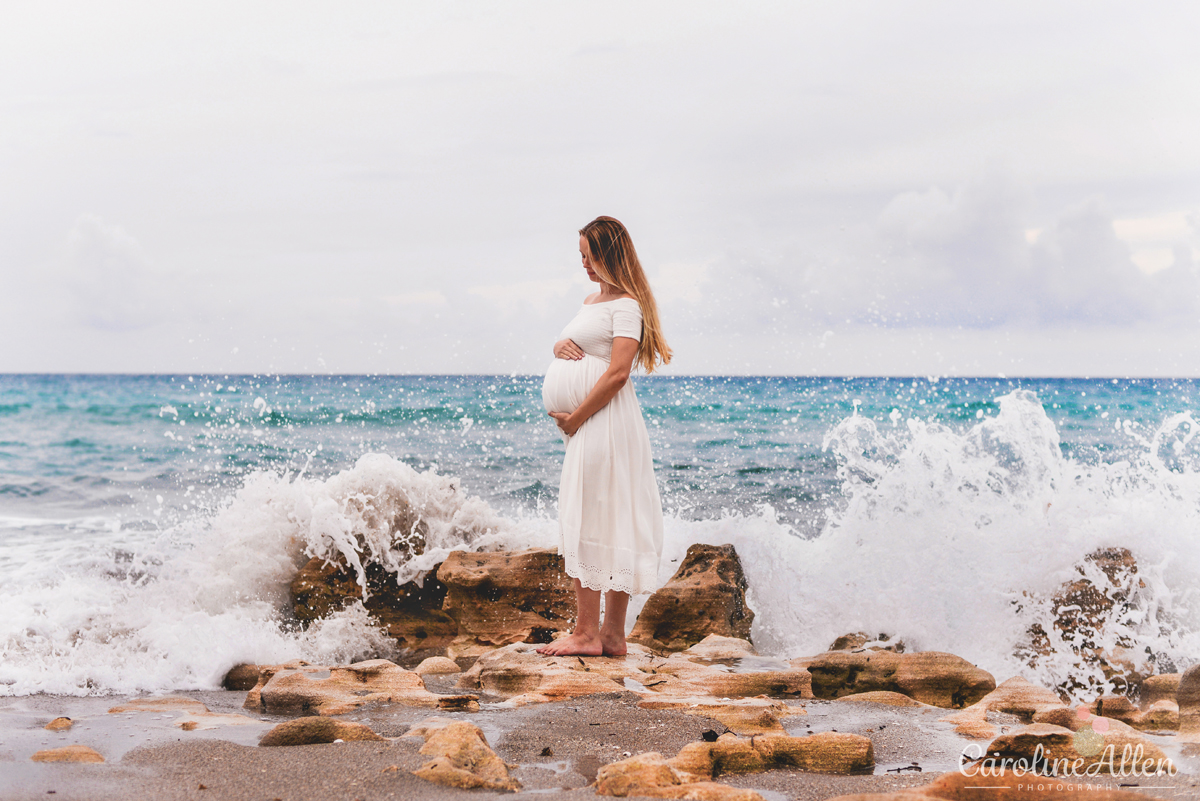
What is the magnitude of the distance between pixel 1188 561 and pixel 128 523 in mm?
11238

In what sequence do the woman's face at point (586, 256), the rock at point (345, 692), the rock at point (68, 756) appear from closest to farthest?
the rock at point (68, 756) → the rock at point (345, 692) → the woman's face at point (586, 256)

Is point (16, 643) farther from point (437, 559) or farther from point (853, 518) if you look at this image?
point (853, 518)

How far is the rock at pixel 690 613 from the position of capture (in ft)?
18.3

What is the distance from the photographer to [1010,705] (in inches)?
157

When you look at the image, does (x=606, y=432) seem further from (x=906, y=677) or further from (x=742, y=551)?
(x=742, y=551)

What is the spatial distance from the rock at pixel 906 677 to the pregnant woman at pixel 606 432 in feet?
3.94

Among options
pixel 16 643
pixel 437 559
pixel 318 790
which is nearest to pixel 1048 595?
pixel 437 559

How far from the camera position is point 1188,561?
619cm

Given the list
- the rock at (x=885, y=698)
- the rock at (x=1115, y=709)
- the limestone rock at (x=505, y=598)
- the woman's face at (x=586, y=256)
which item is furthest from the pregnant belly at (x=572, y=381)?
the rock at (x=1115, y=709)

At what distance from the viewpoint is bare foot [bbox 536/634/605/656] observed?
4457 millimetres

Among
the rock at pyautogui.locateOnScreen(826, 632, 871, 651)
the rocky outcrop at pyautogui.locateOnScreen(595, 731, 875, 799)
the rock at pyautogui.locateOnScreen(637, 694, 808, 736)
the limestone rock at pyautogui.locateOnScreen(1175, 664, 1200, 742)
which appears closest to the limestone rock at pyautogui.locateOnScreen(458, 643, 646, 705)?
the rock at pyautogui.locateOnScreen(637, 694, 808, 736)

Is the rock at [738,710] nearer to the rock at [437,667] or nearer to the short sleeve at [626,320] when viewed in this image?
the rock at [437,667]

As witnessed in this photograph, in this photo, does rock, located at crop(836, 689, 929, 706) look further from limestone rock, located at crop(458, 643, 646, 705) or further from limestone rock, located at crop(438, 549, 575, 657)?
limestone rock, located at crop(438, 549, 575, 657)

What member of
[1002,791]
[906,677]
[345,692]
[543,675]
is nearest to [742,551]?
[906,677]
